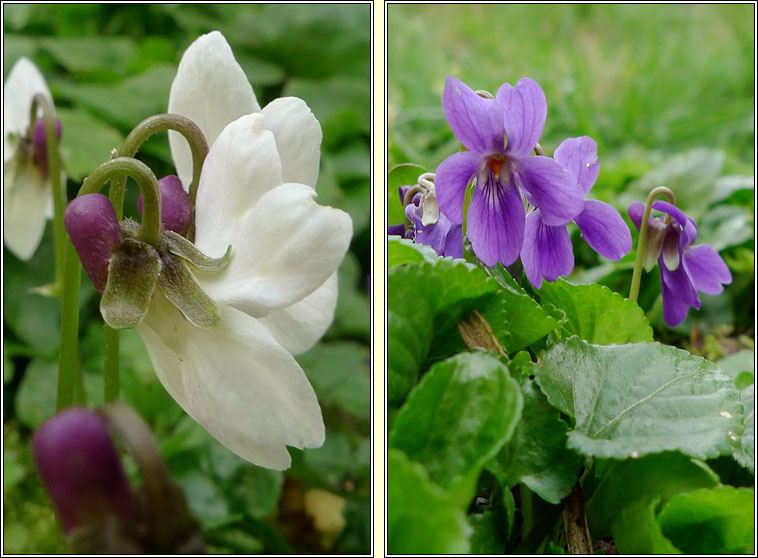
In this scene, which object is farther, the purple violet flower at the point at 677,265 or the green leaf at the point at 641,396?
the purple violet flower at the point at 677,265

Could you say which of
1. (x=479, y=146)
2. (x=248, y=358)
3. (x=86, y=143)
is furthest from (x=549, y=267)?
(x=86, y=143)

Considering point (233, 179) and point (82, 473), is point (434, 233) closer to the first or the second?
point (233, 179)

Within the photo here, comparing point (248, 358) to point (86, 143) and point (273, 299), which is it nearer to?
point (273, 299)

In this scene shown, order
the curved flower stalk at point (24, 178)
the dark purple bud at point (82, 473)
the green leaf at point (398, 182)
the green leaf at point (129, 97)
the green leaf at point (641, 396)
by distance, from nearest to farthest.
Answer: the dark purple bud at point (82, 473) < the green leaf at point (641, 396) < the green leaf at point (398, 182) < the curved flower stalk at point (24, 178) < the green leaf at point (129, 97)

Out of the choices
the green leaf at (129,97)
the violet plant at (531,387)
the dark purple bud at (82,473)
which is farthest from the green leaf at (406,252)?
the green leaf at (129,97)

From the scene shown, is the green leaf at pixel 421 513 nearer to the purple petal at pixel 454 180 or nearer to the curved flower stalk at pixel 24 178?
the purple petal at pixel 454 180

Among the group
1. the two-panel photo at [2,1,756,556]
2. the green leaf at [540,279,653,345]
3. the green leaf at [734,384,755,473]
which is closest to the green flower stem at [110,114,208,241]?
the two-panel photo at [2,1,756,556]
